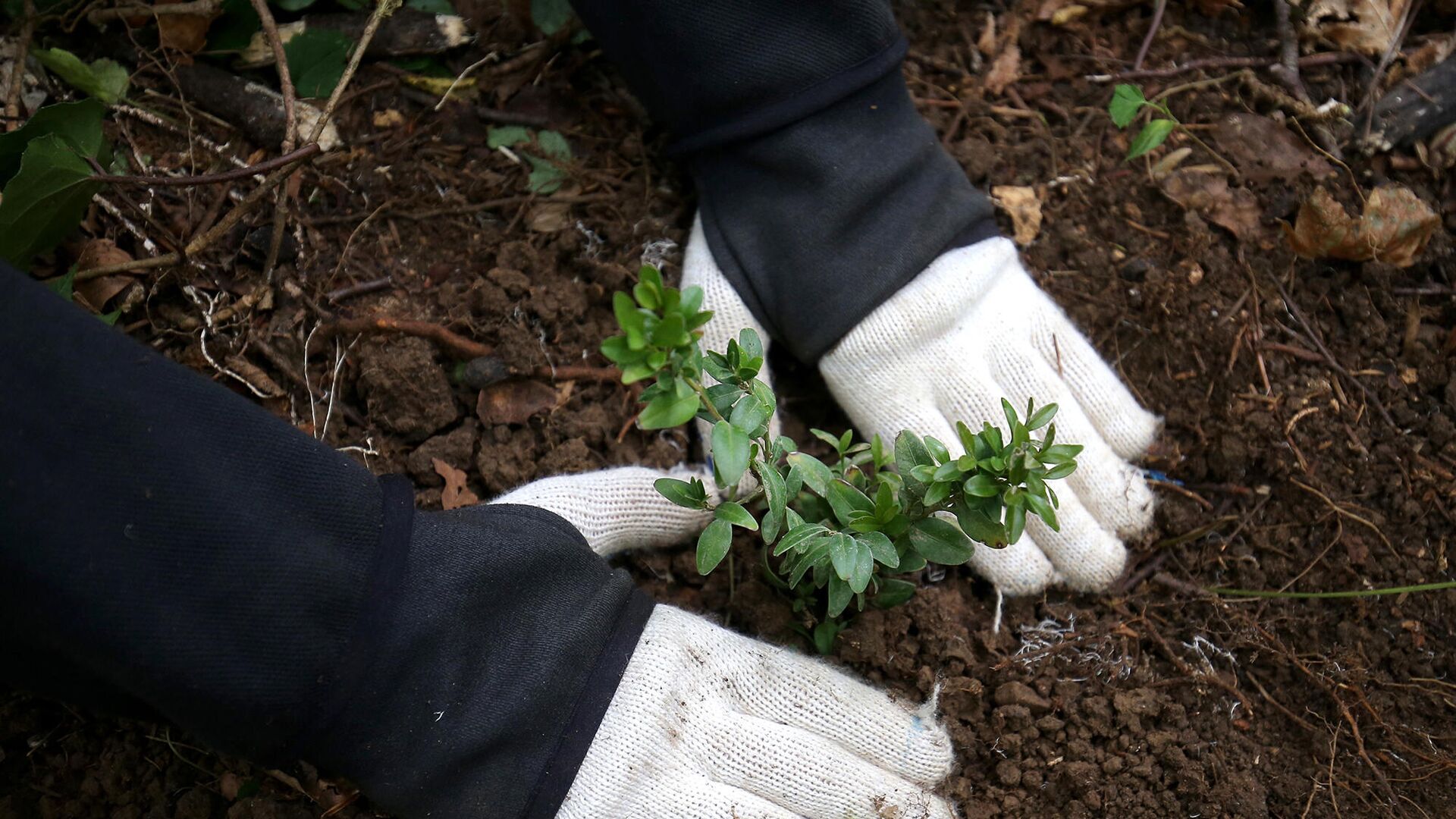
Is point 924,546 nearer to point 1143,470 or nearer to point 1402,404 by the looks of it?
point 1143,470

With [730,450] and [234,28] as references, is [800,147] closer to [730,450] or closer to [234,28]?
[730,450]

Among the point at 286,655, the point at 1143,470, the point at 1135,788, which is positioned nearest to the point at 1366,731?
the point at 1135,788

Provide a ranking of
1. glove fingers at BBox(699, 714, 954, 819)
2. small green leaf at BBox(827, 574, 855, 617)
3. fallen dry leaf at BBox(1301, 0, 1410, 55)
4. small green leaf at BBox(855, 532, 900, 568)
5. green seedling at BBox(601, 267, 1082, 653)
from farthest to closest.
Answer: fallen dry leaf at BBox(1301, 0, 1410, 55) < glove fingers at BBox(699, 714, 954, 819) < small green leaf at BBox(827, 574, 855, 617) < small green leaf at BBox(855, 532, 900, 568) < green seedling at BBox(601, 267, 1082, 653)

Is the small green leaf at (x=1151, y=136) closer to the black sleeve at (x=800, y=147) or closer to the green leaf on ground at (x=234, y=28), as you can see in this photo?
the black sleeve at (x=800, y=147)

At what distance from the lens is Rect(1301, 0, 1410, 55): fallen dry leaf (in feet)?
7.29

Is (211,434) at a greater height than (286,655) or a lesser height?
greater

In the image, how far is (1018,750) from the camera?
1.71 meters

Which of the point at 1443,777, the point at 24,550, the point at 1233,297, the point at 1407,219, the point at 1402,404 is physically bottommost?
the point at 1443,777

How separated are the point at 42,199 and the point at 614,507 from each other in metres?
1.12

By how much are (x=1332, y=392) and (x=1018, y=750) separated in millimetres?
1009

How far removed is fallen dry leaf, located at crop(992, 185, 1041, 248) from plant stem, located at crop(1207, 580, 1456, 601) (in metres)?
0.83

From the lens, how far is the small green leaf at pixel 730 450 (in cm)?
127

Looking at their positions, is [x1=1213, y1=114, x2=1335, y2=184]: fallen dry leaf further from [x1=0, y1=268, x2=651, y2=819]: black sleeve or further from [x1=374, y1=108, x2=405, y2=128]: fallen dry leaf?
[x1=374, y1=108, x2=405, y2=128]: fallen dry leaf

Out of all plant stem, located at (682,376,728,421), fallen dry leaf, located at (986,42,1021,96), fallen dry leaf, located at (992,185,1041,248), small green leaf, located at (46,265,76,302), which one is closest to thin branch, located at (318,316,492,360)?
small green leaf, located at (46,265,76,302)
